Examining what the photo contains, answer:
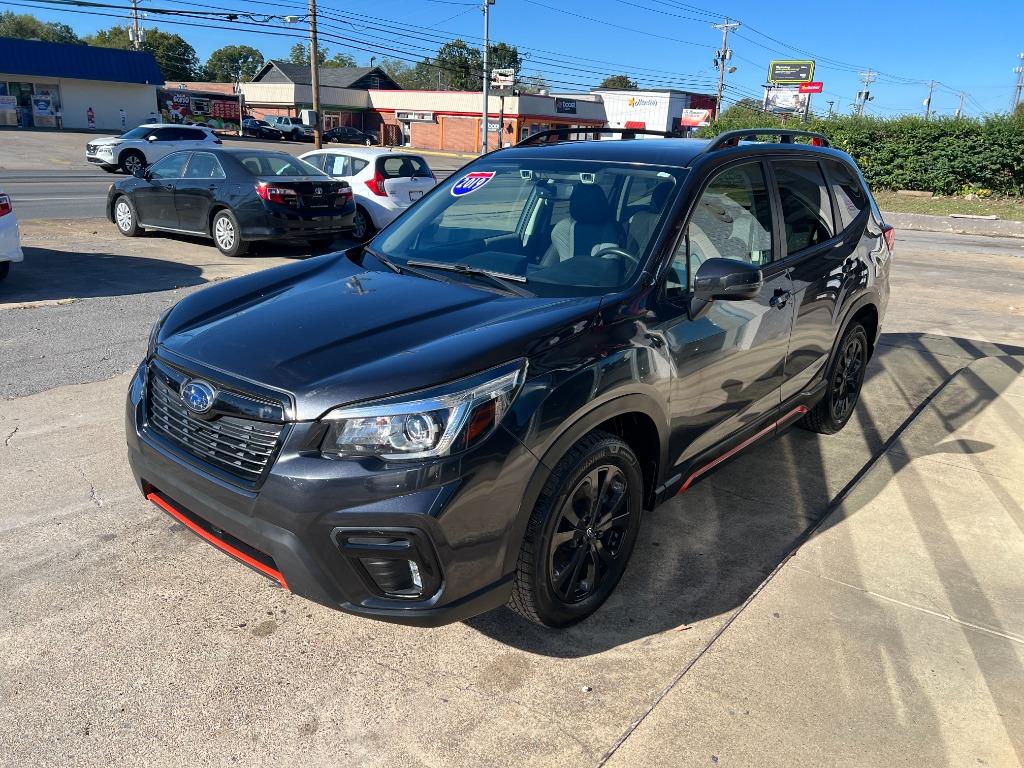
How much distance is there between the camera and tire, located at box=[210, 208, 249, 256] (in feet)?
36.4

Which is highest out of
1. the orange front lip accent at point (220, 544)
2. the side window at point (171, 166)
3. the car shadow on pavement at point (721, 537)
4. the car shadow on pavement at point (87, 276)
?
the side window at point (171, 166)

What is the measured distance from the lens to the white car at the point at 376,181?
1330cm

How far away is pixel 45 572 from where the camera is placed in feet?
11.0

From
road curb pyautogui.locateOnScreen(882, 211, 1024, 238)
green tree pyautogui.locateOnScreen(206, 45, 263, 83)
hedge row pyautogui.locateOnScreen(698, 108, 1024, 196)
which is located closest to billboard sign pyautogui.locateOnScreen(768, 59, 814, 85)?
hedge row pyautogui.locateOnScreen(698, 108, 1024, 196)

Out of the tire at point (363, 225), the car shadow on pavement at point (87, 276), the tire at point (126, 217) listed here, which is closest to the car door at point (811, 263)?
the car shadow on pavement at point (87, 276)

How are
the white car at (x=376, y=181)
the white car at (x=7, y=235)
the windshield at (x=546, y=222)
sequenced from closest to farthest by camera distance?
the windshield at (x=546, y=222) → the white car at (x=7, y=235) → the white car at (x=376, y=181)

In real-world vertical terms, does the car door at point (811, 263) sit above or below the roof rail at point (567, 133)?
below

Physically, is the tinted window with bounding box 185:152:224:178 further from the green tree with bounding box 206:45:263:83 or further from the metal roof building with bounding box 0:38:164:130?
the green tree with bounding box 206:45:263:83

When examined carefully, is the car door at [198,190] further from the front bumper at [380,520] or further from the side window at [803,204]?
the front bumper at [380,520]

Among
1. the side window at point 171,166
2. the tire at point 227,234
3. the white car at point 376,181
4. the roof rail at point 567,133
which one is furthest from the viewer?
the white car at point 376,181

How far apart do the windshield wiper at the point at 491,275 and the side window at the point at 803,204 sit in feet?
5.36

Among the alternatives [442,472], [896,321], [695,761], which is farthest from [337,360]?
[896,321]

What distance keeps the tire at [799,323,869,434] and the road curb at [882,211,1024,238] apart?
17876mm

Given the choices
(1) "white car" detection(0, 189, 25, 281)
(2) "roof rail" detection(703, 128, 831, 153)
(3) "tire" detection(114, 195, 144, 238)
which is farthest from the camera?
(3) "tire" detection(114, 195, 144, 238)
